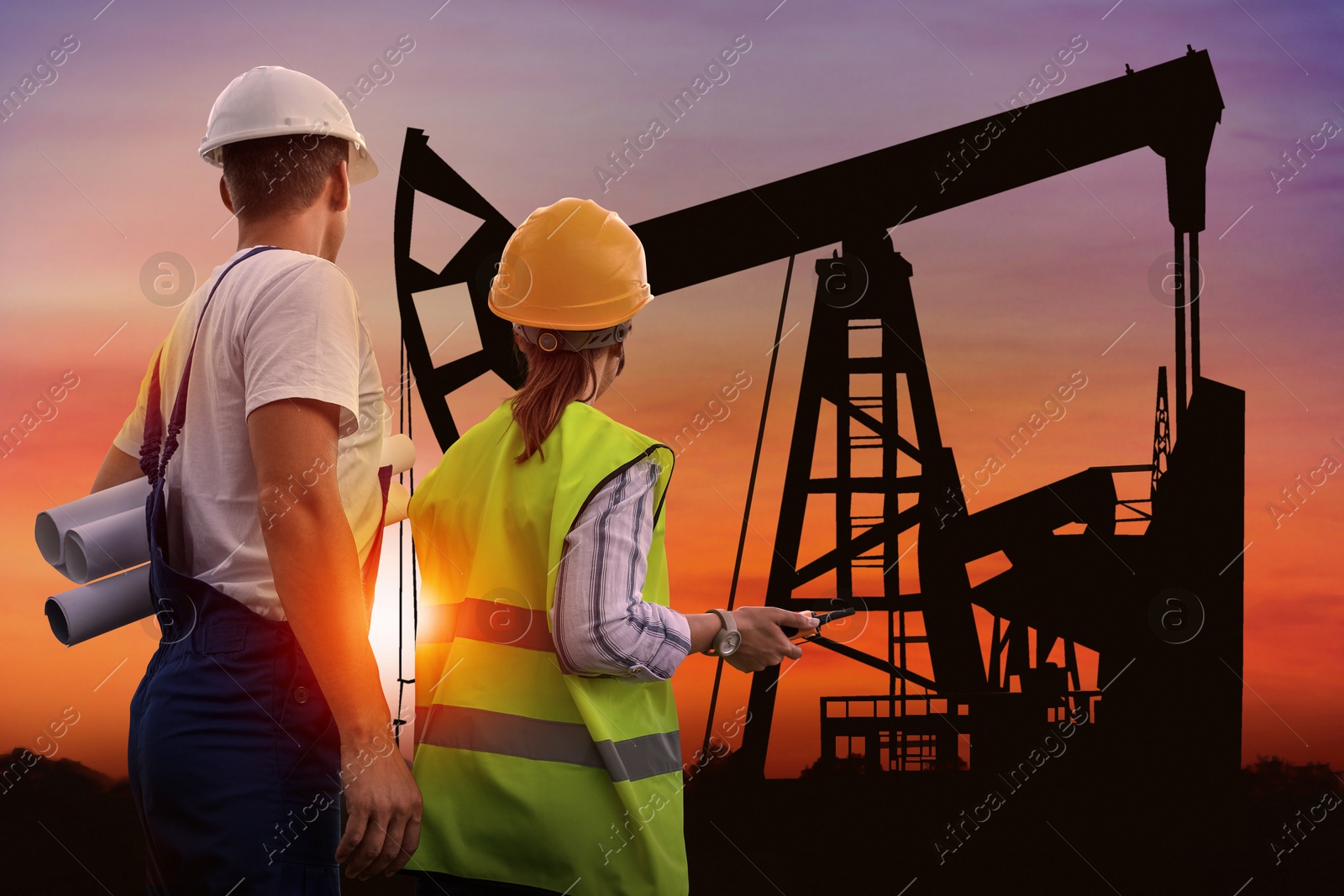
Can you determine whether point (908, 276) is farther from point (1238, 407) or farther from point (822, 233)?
point (1238, 407)

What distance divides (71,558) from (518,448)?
2.22 ft

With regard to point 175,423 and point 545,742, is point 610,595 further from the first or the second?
point 175,423

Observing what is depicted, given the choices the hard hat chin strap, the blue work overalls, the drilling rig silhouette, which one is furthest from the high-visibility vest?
the drilling rig silhouette

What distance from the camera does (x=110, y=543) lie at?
154cm

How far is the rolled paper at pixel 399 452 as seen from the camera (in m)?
1.81

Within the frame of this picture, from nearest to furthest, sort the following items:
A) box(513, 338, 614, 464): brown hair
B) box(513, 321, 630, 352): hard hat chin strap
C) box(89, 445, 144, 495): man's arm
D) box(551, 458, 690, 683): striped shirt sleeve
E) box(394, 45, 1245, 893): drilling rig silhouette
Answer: box(551, 458, 690, 683): striped shirt sleeve, box(513, 338, 614, 464): brown hair, box(513, 321, 630, 352): hard hat chin strap, box(89, 445, 144, 495): man's arm, box(394, 45, 1245, 893): drilling rig silhouette

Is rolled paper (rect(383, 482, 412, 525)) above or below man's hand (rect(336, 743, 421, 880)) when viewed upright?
above

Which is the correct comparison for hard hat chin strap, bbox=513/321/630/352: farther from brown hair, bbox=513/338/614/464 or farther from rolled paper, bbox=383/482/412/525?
rolled paper, bbox=383/482/412/525

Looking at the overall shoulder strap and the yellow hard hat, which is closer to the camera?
the overall shoulder strap

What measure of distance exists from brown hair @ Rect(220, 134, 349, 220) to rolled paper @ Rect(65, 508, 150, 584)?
18.9 inches

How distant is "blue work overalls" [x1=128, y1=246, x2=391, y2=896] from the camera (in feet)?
4.62

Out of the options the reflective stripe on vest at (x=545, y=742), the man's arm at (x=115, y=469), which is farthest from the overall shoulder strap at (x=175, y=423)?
the reflective stripe on vest at (x=545, y=742)

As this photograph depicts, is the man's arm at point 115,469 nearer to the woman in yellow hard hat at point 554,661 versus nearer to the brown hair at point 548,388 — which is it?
the woman in yellow hard hat at point 554,661

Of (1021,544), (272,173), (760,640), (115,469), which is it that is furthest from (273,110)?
(1021,544)
